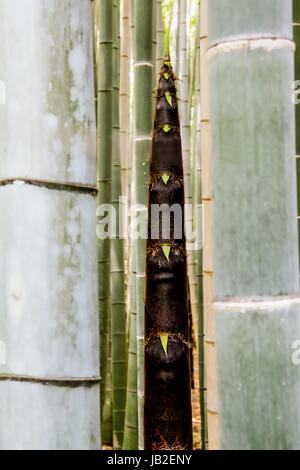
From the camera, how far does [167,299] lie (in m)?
1.08

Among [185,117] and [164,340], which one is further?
[185,117]

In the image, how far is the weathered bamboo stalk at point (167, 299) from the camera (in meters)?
1.06

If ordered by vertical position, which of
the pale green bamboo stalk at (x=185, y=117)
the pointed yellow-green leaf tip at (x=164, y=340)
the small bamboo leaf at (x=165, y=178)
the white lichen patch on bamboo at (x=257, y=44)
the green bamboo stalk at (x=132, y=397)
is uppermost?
the pale green bamboo stalk at (x=185, y=117)

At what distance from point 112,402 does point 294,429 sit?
240cm

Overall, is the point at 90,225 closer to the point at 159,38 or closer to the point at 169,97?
the point at 169,97

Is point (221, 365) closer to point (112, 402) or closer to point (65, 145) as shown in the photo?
point (65, 145)

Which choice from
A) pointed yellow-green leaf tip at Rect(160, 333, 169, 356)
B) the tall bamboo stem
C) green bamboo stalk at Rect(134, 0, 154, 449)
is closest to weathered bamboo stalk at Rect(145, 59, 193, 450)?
pointed yellow-green leaf tip at Rect(160, 333, 169, 356)

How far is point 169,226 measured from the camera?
111cm

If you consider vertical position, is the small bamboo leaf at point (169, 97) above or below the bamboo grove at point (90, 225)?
above

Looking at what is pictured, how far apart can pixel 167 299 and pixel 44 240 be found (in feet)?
1.32

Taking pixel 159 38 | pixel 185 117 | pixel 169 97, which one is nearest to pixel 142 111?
pixel 169 97

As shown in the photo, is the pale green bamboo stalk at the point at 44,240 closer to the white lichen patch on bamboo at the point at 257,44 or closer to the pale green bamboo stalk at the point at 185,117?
the white lichen patch on bamboo at the point at 257,44

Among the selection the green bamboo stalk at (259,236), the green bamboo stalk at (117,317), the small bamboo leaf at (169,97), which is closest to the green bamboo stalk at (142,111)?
the small bamboo leaf at (169,97)

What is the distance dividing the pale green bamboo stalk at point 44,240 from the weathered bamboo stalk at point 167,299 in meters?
0.33
